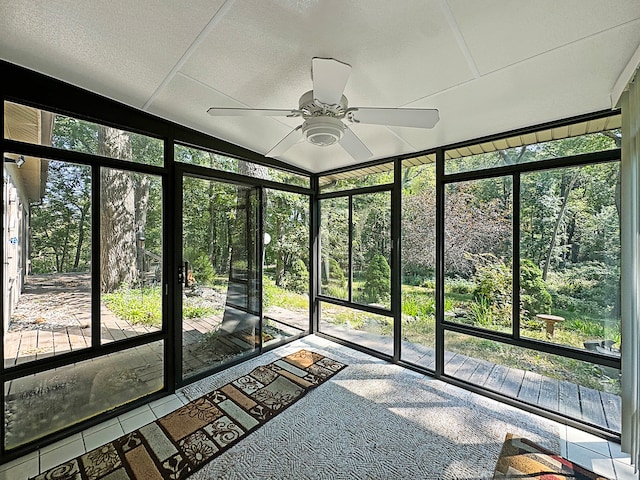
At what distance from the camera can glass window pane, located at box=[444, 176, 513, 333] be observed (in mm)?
2799

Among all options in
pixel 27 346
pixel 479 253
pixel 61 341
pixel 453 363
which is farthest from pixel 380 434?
pixel 27 346

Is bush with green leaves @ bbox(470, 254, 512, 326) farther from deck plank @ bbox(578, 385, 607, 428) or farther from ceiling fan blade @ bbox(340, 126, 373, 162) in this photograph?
ceiling fan blade @ bbox(340, 126, 373, 162)

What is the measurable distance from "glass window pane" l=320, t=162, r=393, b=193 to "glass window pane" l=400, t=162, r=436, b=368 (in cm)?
26

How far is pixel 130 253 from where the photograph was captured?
257cm

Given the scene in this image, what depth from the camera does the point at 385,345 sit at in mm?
3693

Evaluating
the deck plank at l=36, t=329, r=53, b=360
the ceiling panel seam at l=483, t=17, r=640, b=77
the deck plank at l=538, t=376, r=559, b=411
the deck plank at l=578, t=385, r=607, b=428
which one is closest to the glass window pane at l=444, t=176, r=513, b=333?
the deck plank at l=538, t=376, r=559, b=411

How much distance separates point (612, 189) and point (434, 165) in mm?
1489

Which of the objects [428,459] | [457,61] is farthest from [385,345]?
[457,61]

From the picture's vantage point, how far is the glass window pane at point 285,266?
3854 mm

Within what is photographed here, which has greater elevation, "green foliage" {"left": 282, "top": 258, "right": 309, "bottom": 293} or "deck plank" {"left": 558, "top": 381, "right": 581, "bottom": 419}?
"green foliage" {"left": 282, "top": 258, "right": 309, "bottom": 293}

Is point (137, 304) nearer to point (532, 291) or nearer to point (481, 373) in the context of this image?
point (481, 373)

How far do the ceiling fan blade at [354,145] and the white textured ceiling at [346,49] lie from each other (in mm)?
314

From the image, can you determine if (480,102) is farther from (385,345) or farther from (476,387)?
(385,345)

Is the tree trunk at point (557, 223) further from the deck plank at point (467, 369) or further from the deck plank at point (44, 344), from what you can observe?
the deck plank at point (44, 344)
